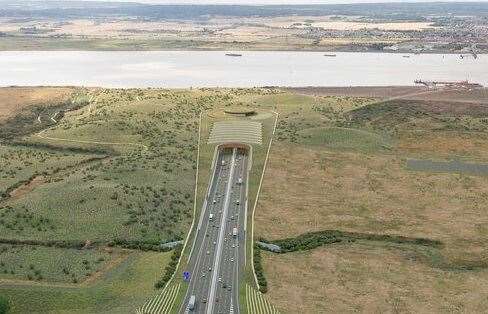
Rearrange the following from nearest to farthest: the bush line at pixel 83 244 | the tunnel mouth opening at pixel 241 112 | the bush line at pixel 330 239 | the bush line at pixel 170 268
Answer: the bush line at pixel 170 268 → the bush line at pixel 83 244 → the bush line at pixel 330 239 → the tunnel mouth opening at pixel 241 112

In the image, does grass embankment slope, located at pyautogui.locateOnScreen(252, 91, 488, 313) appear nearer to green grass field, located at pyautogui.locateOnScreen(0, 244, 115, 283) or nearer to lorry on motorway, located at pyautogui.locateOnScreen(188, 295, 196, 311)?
lorry on motorway, located at pyautogui.locateOnScreen(188, 295, 196, 311)

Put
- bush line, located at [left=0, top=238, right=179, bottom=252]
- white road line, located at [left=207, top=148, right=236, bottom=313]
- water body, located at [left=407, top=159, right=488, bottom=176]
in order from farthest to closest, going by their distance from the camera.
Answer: water body, located at [left=407, top=159, right=488, bottom=176] → bush line, located at [left=0, top=238, right=179, bottom=252] → white road line, located at [left=207, top=148, right=236, bottom=313]

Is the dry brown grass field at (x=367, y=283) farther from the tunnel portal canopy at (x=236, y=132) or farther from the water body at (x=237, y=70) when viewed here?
the water body at (x=237, y=70)

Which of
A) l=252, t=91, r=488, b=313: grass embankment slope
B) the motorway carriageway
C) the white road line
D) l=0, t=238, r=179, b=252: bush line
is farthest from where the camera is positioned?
l=0, t=238, r=179, b=252: bush line

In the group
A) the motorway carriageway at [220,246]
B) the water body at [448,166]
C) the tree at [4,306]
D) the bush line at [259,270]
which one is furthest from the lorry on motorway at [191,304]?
the water body at [448,166]

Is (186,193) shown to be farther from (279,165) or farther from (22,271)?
(22,271)

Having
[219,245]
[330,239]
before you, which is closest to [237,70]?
[330,239]

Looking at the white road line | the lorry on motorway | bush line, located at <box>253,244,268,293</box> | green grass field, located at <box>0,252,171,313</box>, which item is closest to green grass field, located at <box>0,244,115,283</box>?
green grass field, located at <box>0,252,171,313</box>
